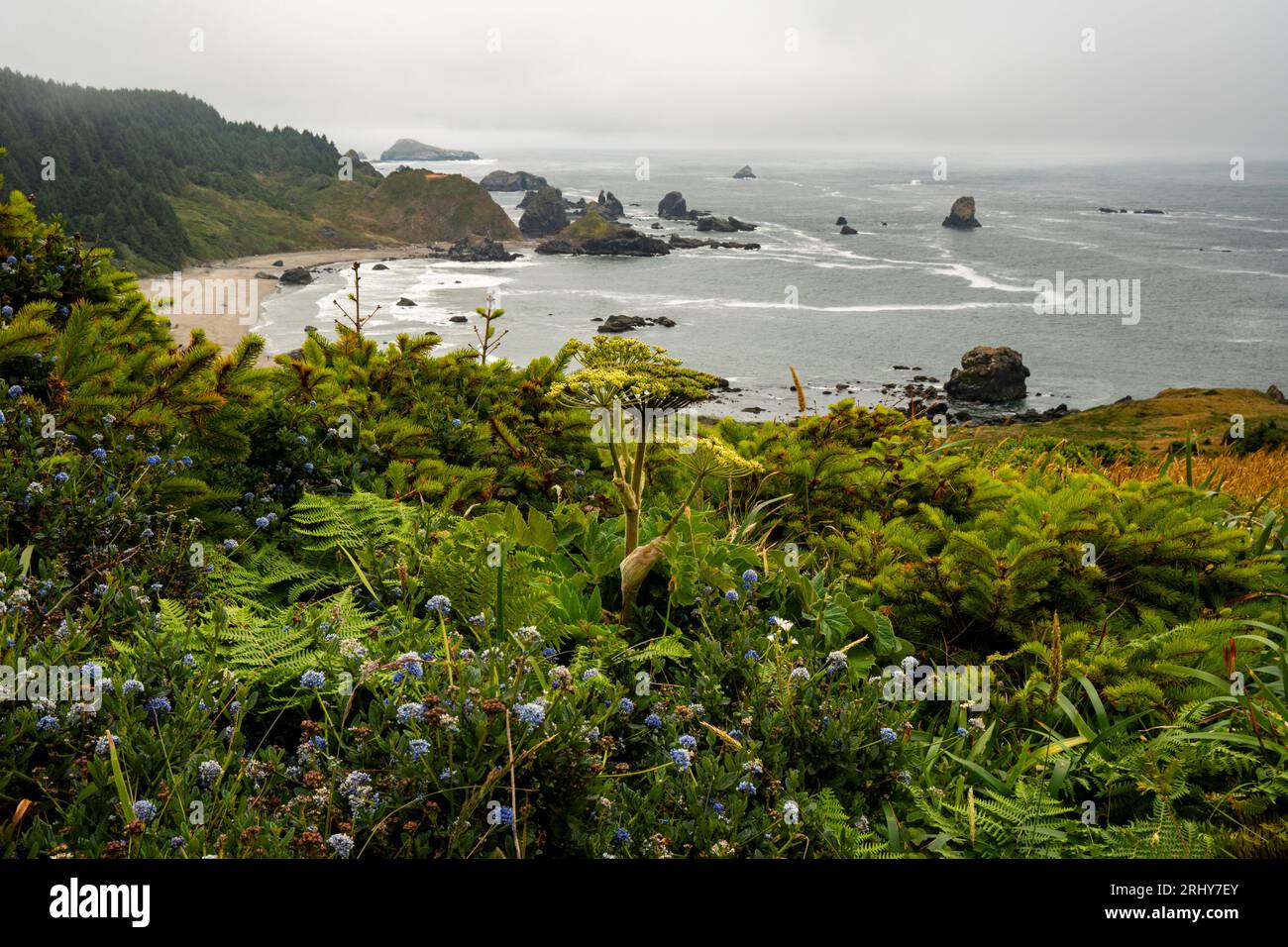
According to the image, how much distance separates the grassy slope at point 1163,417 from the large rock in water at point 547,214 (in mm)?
93383

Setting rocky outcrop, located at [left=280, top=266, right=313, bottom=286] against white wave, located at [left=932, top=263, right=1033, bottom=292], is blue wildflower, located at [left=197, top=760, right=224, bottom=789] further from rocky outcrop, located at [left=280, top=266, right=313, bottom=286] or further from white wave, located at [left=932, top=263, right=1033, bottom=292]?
white wave, located at [left=932, top=263, right=1033, bottom=292]

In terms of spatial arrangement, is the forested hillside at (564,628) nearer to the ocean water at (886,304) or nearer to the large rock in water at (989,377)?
the ocean water at (886,304)

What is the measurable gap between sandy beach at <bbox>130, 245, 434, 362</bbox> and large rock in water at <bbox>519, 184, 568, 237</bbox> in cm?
1579

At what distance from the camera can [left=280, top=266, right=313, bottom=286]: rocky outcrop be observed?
89.3m

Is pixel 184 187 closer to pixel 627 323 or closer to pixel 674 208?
pixel 674 208

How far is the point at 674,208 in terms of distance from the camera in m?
145

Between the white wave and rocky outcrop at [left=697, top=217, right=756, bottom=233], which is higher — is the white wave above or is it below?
below

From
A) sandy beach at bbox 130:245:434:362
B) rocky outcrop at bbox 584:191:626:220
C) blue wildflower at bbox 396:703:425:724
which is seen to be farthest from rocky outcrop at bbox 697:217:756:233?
blue wildflower at bbox 396:703:425:724

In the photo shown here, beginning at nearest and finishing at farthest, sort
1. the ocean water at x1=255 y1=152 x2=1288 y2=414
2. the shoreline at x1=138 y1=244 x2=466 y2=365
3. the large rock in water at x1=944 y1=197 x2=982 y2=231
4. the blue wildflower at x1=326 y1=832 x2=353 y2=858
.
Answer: the blue wildflower at x1=326 y1=832 x2=353 y2=858 < the ocean water at x1=255 y1=152 x2=1288 y2=414 < the shoreline at x1=138 y1=244 x2=466 y2=365 < the large rock in water at x1=944 y1=197 x2=982 y2=231

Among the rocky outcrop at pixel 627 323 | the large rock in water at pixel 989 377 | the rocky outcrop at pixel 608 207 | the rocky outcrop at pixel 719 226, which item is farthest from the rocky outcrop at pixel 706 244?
the large rock in water at pixel 989 377

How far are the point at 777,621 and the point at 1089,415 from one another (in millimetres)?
47261

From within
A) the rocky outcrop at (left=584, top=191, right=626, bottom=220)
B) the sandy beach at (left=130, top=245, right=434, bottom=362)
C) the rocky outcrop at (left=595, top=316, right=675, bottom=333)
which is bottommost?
the rocky outcrop at (left=595, top=316, right=675, bottom=333)
